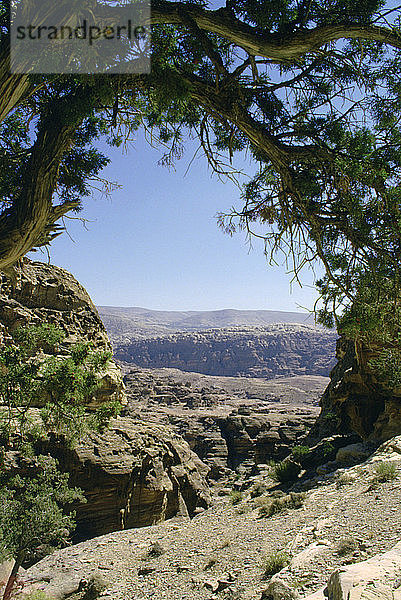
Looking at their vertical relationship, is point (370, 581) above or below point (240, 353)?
above

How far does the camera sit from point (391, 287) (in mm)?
2795

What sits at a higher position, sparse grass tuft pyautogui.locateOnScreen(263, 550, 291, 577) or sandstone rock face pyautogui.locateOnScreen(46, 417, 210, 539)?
sparse grass tuft pyautogui.locateOnScreen(263, 550, 291, 577)

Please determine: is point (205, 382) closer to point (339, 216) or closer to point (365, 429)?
point (365, 429)

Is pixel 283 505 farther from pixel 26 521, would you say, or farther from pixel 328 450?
pixel 26 521

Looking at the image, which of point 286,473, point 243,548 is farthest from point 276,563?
point 286,473

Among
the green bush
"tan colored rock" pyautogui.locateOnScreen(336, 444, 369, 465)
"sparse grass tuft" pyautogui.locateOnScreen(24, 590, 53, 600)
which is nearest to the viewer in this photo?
"sparse grass tuft" pyautogui.locateOnScreen(24, 590, 53, 600)

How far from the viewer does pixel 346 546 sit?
→ 4.68m

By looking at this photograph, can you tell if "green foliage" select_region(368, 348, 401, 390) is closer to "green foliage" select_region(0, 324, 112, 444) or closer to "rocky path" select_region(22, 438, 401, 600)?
"rocky path" select_region(22, 438, 401, 600)

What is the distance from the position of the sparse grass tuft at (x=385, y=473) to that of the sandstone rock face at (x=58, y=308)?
995 cm

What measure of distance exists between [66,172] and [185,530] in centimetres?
1156

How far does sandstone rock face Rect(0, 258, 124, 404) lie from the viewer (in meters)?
14.7

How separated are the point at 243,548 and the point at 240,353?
10452 cm

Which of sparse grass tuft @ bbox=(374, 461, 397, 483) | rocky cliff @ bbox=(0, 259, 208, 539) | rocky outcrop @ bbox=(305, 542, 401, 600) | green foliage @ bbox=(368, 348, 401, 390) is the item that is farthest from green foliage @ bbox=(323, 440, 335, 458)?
rocky outcrop @ bbox=(305, 542, 401, 600)

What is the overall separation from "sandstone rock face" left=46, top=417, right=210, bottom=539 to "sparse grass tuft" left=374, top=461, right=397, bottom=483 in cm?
934
